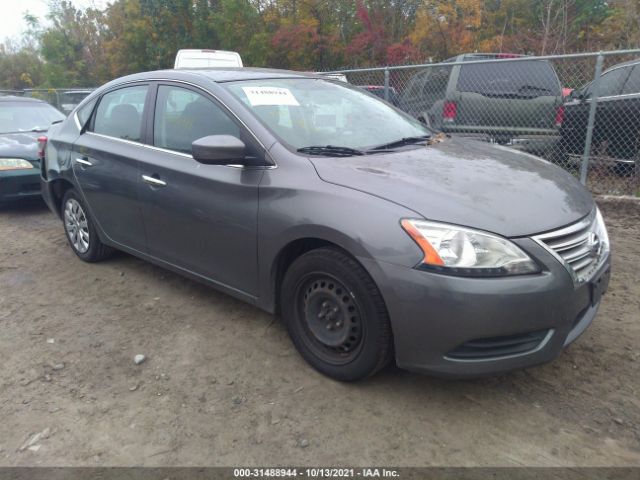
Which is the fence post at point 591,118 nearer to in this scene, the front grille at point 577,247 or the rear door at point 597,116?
the rear door at point 597,116

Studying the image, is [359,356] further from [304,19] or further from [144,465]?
[304,19]

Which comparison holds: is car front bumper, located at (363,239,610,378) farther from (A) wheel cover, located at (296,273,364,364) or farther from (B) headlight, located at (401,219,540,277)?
(A) wheel cover, located at (296,273,364,364)

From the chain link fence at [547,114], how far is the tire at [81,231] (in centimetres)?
459

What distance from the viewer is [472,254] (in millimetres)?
2361

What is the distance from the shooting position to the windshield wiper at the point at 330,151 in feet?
10.0

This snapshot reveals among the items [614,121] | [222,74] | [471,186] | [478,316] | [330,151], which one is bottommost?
[478,316]

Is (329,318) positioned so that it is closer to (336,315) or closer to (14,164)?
(336,315)

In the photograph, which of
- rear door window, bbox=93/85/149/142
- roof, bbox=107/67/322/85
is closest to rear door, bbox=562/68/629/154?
roof, bbox=107/67/322/85

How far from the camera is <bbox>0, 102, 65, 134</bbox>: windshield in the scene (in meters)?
7.50

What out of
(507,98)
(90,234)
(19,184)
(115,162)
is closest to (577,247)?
(115,162)

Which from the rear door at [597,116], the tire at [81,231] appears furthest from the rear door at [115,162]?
the rear door at [597,116]

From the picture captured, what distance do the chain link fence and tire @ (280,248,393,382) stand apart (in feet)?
15.0

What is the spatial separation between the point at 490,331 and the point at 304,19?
15929 mm

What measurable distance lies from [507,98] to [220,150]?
17.2 feet
